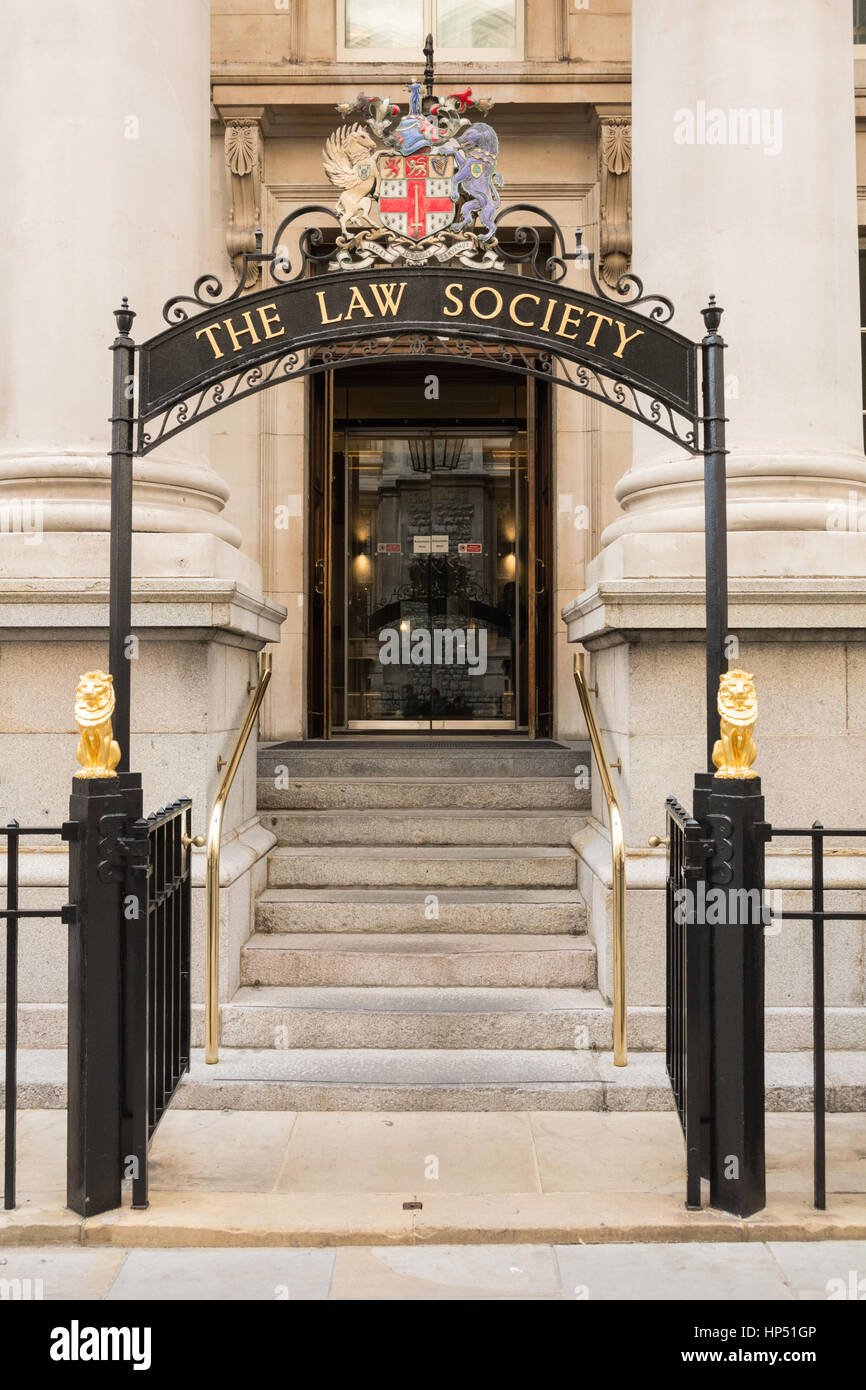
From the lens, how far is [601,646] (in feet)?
20.5

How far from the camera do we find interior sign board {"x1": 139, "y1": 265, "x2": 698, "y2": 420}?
4.34 metres

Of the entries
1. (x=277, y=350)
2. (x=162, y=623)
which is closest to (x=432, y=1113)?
(x=162, y=623)

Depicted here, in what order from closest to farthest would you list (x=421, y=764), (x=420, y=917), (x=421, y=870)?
(x=420, y=917) → (x=421, y=870) → (x=421, y=764)

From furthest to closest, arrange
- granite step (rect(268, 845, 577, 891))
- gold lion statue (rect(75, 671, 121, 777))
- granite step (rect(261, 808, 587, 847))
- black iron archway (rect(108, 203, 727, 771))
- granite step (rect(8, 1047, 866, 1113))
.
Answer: granite step (rect(261, 808, 587, 847))
granite step (rect(268, 845, 577, 891))
granite step (rect(8, 1047, 866, 1113))
black iron archway (rect(108, 203, 727, 771))
gold lion statue (rect(75, 671, 121, 777))

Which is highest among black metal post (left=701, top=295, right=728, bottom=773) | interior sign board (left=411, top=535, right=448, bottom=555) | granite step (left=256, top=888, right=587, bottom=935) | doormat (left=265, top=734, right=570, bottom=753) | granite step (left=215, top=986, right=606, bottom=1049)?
interior sign board (left=411, top=535, right=448, bottom=555)

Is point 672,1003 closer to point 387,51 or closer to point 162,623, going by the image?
point 162,623

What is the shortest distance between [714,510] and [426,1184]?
8.96 ft

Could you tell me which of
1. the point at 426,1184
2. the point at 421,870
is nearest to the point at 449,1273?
the point at 426,1184

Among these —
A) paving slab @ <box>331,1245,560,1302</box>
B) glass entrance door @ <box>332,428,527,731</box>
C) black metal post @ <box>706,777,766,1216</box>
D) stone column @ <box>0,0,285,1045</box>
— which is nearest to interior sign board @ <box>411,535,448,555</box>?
glass entrance door @ <box>332,428,527,731</box>

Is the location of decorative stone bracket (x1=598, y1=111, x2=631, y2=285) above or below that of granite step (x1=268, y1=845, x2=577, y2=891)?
above

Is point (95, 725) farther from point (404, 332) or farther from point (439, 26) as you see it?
point (439, 26)

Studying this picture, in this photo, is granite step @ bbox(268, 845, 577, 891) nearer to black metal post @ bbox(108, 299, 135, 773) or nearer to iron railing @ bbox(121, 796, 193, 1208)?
iron railing @ bbox(121, 796, 193, 1208)

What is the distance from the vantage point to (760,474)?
5.77 metres

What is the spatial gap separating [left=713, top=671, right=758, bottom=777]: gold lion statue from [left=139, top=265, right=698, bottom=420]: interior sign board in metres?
1.15
